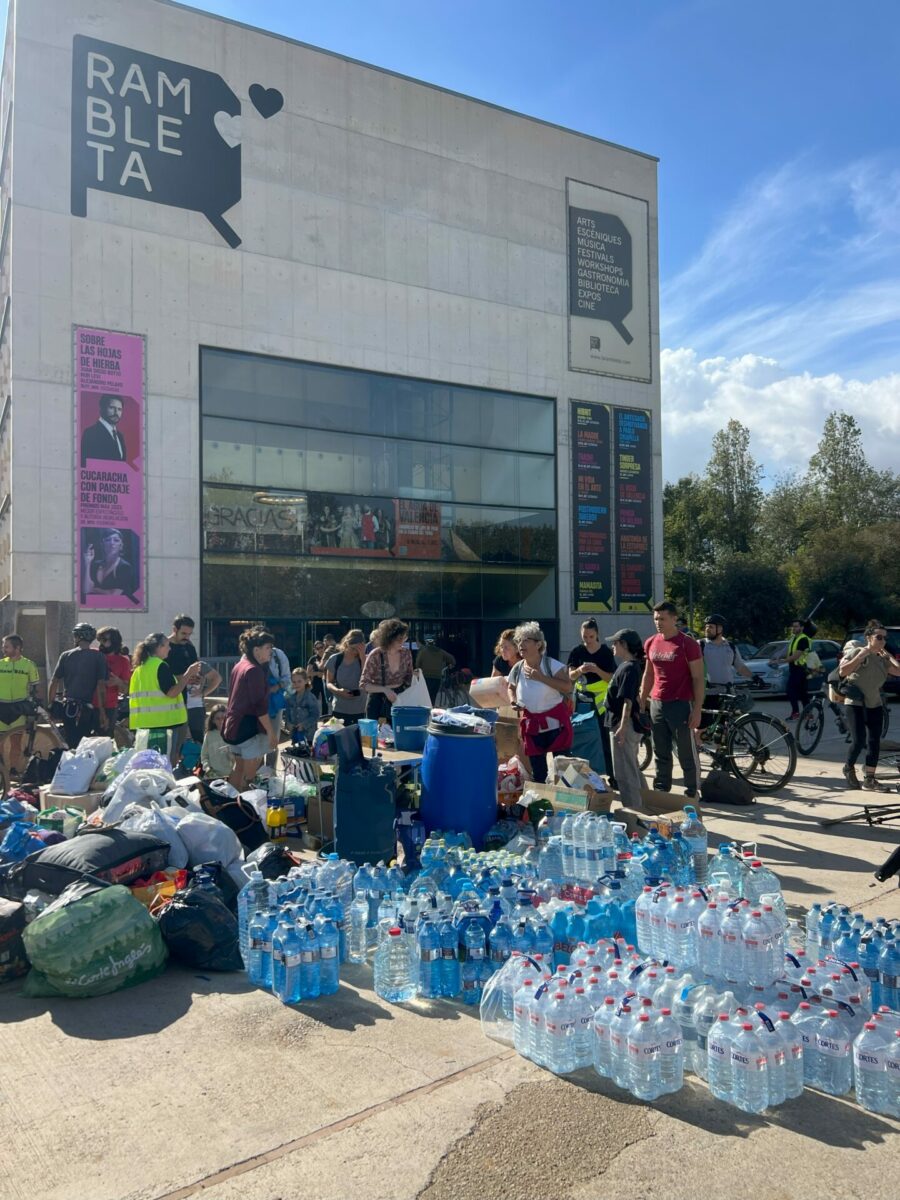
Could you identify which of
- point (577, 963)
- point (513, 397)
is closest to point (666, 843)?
point (577, 963)

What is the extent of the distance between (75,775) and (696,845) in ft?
17.4

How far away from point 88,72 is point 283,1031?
67.1 ft

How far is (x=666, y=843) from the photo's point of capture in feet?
19.6

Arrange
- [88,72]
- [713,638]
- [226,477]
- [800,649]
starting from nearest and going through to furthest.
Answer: [713,638]
[800,649]
[88,72]
[226,477]

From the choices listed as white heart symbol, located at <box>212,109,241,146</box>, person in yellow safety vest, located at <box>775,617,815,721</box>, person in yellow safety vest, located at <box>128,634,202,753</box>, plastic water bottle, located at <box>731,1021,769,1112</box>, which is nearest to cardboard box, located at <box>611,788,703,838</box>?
plastic water bottle, located at <box>731,1021,769,1112</box>

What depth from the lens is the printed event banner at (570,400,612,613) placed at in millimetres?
24141

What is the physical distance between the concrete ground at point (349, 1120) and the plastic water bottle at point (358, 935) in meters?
0.57

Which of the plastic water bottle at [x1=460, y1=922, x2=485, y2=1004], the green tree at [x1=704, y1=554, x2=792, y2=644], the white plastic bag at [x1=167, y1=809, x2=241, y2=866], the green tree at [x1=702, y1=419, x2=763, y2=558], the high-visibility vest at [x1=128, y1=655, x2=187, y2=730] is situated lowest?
the plastic water bottle at [x1=460, y1=922, x2=485, y2=1004]

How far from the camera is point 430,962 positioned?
451 cm

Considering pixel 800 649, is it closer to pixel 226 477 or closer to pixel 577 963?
pixel 577 963

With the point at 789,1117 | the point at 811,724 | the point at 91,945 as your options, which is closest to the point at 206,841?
the point at 91,945

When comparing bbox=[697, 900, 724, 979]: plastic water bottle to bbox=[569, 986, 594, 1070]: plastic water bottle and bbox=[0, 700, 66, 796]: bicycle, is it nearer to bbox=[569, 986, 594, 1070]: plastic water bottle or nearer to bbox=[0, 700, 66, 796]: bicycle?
bbox=[569, 986, 594, 1070]: plastic water bottle

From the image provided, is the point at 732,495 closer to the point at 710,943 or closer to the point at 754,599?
the point at 754,599

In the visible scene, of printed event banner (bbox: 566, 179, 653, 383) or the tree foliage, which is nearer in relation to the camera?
A: printed event banner (bbox: 566, 179, 653, 383)
